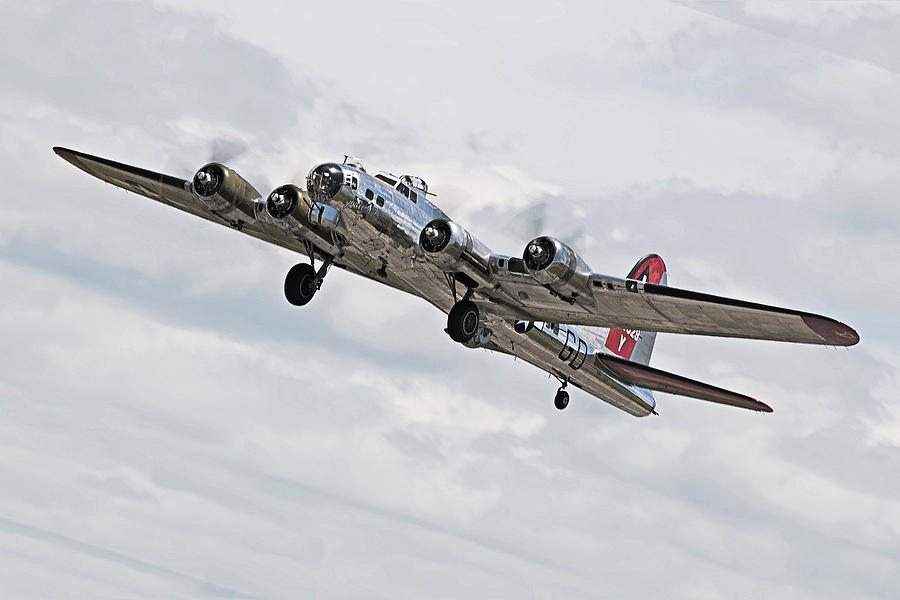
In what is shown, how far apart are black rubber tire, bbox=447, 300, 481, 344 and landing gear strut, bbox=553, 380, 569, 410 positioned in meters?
5.67

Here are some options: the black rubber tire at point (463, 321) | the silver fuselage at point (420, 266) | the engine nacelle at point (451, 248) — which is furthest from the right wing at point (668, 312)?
the black rubber tire at point (463, 321)

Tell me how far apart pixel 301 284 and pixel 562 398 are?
946 centimetres

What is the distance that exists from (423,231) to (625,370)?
32.8 feet

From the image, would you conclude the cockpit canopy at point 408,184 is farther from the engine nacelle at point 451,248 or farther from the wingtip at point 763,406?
the wingtip at point 763,406

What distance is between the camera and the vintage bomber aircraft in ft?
86.4

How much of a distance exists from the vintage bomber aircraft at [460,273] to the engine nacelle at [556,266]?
0.03 metres

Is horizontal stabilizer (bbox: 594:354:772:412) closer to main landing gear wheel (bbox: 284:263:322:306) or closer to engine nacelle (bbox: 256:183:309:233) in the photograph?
main landing gear wheel (bbox: 284:263:322:306)

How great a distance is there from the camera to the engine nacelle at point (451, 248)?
27.4 metres

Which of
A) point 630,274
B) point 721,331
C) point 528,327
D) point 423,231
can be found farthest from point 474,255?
point 630,274

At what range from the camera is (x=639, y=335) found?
4044 centimetres

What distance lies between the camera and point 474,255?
28.3 meters

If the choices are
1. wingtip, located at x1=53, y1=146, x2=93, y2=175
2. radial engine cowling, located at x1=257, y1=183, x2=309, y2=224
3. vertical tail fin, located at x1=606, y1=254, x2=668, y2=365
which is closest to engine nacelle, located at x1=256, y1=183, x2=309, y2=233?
radial engine cowling, located at x1=257, y1=183, x2=309, y2=224

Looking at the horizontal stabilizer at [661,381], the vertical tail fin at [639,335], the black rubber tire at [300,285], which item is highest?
the vertical tail fin at [639,335]

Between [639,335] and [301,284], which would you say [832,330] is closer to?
[301,284]
